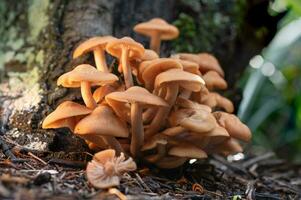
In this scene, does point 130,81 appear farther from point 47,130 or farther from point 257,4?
point 257,4

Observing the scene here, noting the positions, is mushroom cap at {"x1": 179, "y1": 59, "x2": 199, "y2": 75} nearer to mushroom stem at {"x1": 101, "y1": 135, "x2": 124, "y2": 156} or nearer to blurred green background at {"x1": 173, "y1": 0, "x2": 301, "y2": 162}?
mushroom stem at {"x1": 101, "y1": 135, "x2": 124, "y2": 156}

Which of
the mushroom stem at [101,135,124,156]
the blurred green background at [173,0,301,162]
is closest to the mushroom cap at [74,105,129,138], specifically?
the mushroom stem at [101,135,124,156]

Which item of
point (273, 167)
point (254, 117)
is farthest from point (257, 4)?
point (254, 117)

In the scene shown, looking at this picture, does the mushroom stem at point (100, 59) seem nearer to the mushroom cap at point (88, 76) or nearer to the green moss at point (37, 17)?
the mushroom cap at point (88, 76)

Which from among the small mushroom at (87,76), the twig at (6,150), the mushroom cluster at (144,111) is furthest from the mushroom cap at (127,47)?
the twig at (6,150)

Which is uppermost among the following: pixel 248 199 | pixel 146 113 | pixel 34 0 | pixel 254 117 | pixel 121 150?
pixel 34 0

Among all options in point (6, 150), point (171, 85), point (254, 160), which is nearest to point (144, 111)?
point (171, 85)

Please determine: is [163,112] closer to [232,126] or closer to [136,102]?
[136,102]
